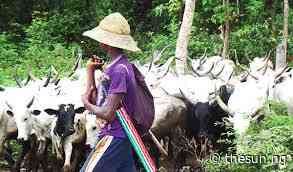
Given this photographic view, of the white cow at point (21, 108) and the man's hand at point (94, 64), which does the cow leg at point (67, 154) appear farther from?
the man's hand at point (94, 64)

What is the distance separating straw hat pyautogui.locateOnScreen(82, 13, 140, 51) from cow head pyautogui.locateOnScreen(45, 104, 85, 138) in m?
4.49

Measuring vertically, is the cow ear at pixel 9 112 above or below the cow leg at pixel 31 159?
above

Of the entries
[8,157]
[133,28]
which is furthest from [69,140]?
[133,28]

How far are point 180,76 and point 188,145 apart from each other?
2.50 meters

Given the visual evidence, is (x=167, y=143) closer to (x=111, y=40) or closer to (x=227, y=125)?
(x=227, y=125)

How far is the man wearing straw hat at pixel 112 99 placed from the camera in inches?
213

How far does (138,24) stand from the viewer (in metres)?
26.4

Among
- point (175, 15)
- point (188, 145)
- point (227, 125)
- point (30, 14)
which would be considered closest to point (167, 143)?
point (188, 145)

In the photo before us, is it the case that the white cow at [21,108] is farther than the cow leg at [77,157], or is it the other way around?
the cow leg at [77,157]

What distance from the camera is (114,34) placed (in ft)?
18.6

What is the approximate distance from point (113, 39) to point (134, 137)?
0.86 meters

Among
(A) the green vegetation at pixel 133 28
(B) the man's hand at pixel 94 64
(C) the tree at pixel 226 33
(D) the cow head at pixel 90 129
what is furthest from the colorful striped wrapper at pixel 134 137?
(C) the tree at pixel 226 33

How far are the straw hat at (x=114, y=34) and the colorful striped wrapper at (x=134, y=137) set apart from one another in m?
0.57

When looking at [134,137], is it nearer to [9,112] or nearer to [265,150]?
[265,150]
